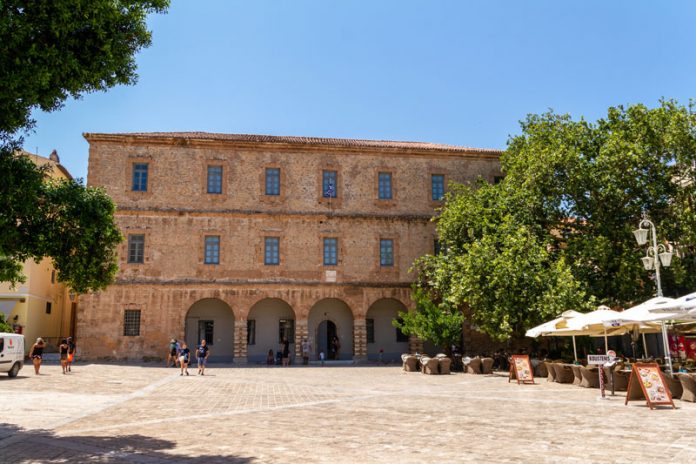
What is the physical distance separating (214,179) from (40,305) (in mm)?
13723

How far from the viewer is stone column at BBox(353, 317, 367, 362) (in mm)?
29891

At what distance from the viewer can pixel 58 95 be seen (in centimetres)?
811

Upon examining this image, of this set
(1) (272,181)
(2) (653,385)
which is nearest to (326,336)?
(1) (272,181)

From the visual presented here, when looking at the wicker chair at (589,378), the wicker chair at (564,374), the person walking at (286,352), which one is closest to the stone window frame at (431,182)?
the person walking at (286,352)

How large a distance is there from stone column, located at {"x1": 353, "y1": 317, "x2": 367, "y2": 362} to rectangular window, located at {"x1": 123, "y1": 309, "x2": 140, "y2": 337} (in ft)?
35.1

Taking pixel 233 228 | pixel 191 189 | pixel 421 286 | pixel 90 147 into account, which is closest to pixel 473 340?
pixel 421 286

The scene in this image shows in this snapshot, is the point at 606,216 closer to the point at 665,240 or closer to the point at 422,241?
the point at 665,240

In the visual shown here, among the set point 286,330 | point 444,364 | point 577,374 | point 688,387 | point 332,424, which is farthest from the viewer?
point 286,330

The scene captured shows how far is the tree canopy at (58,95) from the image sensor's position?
732 centimetres

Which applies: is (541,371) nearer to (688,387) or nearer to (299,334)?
(688,387)

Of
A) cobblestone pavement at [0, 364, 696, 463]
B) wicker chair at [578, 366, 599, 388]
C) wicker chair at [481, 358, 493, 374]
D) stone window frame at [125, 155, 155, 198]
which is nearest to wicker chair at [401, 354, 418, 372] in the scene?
wicker chair at [481, 358, 493, 374]

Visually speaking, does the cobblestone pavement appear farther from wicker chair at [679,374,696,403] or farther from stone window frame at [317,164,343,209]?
stone window frame at [317,164,343,209]

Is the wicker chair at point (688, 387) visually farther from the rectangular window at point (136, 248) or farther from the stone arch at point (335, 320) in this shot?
the rectangular window at point (136, 248)

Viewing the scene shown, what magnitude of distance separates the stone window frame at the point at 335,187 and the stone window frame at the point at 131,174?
27.6 feet
